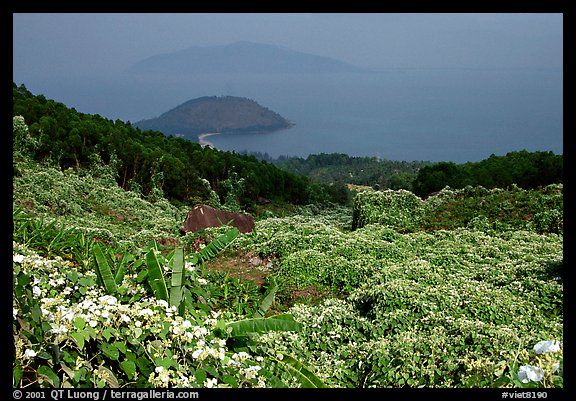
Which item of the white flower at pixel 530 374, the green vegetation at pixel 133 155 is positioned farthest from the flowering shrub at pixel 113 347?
the green vegetation at pixel 133 155

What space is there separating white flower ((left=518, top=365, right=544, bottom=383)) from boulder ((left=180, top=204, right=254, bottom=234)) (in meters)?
11.0

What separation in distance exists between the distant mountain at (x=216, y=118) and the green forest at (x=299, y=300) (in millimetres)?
67547

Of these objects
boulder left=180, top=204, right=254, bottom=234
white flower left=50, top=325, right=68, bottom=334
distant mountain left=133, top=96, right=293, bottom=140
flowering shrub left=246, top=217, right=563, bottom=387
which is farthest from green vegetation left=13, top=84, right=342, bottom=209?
distant mountain left=133, top=96, right=293, bottom=140

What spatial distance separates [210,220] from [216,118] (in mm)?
74497

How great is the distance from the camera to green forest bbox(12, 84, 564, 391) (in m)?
3.45

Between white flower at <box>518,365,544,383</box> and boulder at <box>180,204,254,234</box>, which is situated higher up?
boulder at <box>180,204,254,234</box>

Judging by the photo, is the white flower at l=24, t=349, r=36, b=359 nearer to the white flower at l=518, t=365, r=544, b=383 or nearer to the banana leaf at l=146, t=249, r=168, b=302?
the banana leaf at l=146, t=249, r=168, b=302

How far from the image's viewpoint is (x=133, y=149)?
26.6 metres

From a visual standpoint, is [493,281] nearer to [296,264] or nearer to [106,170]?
[296,264]

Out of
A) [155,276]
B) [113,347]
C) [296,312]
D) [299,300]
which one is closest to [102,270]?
[155,276]

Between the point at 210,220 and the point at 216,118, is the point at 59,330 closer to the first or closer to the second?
the point at 210,220

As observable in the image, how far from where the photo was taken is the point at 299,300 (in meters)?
7.38

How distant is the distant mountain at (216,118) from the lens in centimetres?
8550
